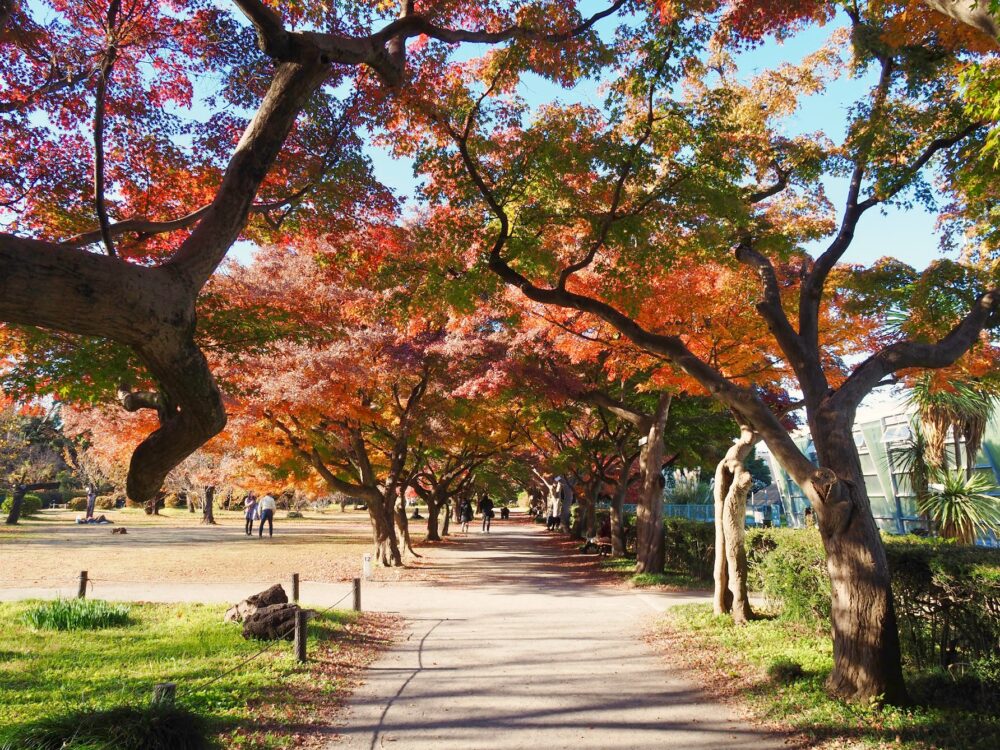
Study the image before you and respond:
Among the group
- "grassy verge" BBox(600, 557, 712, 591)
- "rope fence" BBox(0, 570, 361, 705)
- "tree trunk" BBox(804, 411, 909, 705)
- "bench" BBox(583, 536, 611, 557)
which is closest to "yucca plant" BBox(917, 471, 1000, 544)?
"grassy verge" BBox(600, 557, 712, 591)

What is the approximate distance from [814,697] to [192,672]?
240 inches

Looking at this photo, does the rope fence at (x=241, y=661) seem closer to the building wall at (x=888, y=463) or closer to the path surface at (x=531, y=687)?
the path surface at (x=531, y=687)

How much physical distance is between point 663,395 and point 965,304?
7.63 m

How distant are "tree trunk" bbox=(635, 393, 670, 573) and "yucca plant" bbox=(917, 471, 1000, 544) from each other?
244 inches

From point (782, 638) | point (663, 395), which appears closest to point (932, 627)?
point (782, 638)

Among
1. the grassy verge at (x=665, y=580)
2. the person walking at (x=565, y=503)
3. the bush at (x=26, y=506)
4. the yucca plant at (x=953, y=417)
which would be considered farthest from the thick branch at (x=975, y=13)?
the bush at (x=26, y=506)

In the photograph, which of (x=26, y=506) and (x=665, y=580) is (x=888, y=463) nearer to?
(x=665, y=580)

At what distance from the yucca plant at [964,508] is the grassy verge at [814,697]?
8.49 m

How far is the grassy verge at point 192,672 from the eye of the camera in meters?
5.46

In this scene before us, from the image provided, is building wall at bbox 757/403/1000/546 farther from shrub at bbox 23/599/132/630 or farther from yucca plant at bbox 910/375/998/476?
shrub at bbox 23/599/132/630

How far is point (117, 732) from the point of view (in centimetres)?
410

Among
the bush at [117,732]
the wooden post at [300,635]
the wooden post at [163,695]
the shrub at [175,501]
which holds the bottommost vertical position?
the shrub at [175,501]

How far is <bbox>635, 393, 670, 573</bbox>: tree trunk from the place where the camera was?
50.4ft

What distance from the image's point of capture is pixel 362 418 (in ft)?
55.5
